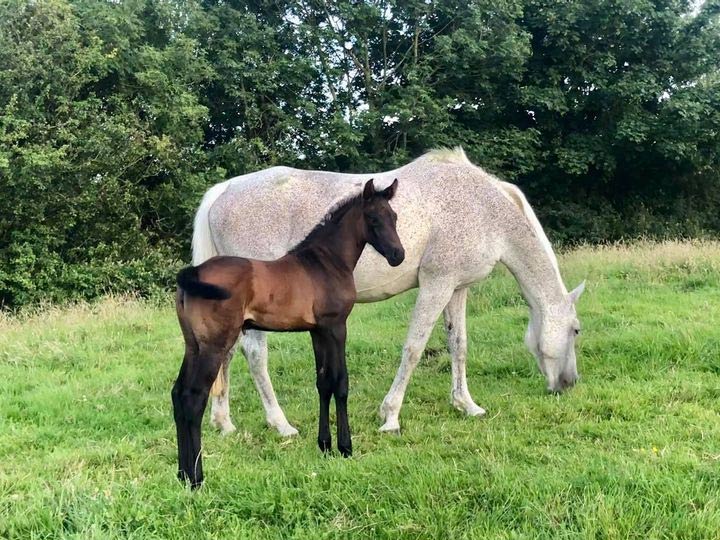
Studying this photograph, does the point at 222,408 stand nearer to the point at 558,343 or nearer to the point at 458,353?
the point at 458,353

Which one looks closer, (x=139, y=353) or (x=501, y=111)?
(x=139, y=353)

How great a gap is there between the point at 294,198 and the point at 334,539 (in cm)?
326

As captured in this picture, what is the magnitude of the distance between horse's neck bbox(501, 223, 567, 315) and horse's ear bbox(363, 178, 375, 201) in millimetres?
1953

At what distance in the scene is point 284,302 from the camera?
393 centimetres

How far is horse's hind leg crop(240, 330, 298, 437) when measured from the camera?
521 centimetres

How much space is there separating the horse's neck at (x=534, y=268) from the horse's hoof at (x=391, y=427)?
6.40 ft

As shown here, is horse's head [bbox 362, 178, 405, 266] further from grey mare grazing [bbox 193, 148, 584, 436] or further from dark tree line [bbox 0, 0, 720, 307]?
dark tree line [bbox 0, 0, 720, 307]

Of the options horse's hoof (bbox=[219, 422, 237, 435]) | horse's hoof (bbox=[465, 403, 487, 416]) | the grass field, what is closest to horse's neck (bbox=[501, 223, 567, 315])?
the grass field

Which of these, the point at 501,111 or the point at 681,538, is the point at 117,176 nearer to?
the point at 501,111

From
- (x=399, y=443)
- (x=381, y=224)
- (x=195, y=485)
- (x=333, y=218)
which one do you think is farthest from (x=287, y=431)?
(x=381, y=224)

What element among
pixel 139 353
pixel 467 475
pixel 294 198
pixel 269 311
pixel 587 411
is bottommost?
pixel 139 353

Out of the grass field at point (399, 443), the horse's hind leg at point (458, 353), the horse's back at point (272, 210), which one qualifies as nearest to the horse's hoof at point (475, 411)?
the horse's hind leg at point (458, 353)

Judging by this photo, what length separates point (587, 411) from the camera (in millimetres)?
5066

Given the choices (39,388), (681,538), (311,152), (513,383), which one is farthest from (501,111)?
(681,538)
